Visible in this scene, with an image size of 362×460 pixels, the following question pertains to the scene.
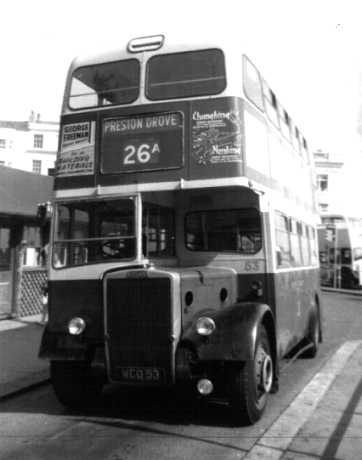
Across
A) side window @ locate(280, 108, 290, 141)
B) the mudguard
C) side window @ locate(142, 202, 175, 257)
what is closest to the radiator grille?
the mudguard

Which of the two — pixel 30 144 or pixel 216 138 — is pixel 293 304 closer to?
pixel 216 138

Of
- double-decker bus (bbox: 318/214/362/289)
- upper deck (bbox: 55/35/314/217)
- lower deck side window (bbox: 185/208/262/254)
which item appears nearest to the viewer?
upper deck (bbox: 55/35/314/217)

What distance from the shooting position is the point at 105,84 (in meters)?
6.99

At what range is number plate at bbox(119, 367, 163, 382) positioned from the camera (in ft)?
18.5

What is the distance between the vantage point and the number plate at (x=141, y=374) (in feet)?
18.5

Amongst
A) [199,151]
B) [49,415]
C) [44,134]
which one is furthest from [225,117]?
[44,134]

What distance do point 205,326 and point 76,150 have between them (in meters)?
2.72

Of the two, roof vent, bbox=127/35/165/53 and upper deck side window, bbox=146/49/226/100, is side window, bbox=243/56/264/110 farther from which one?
roof vent, bbox=127/35/165/53

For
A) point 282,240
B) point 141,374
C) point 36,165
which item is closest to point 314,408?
point 141,374

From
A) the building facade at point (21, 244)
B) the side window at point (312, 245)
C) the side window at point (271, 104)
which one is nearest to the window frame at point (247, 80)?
the side window at point (271, 104)

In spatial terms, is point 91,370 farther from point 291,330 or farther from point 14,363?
point 14,363

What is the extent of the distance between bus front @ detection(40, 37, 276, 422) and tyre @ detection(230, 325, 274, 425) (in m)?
0.02

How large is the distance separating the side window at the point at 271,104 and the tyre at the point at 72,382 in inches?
165

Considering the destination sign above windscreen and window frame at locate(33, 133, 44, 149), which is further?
window frame at locate(33, 133, 44, 149)
